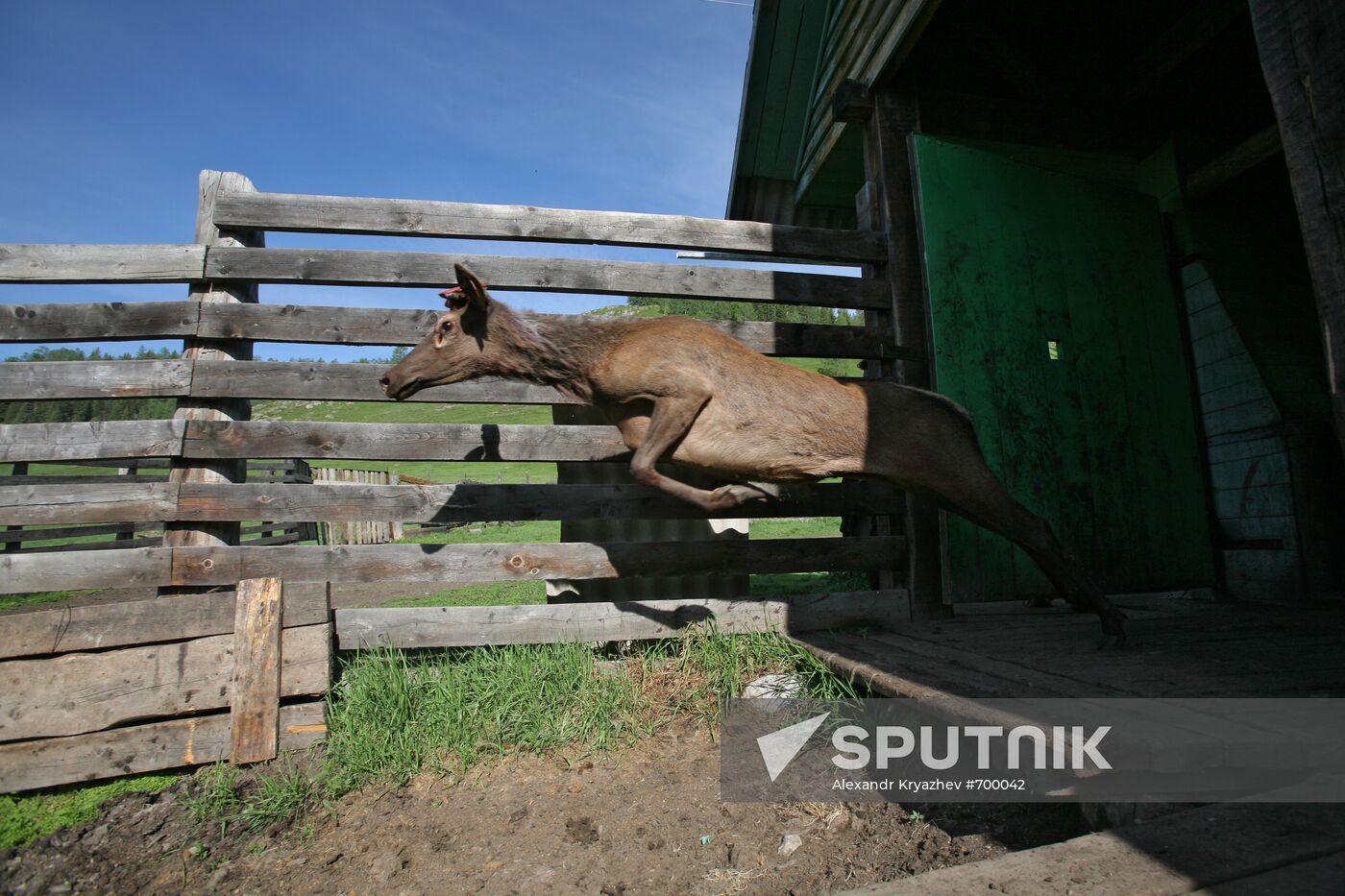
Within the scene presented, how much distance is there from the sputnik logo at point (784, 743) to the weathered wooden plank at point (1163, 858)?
5.93ft

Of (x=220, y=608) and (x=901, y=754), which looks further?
(x=220, y=608)

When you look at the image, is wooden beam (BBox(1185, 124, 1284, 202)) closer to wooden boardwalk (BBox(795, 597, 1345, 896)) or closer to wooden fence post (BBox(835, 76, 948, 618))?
wooden fence post (BBox(835, 76, 948, 618))

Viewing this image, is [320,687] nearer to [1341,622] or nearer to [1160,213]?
[1341,622]

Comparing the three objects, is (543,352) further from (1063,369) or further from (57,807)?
(1063,369)

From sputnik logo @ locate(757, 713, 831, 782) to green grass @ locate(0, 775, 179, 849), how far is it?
314cm

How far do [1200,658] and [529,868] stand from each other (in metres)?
3.43

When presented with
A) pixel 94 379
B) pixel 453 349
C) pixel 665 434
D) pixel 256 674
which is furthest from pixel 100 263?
pixel 665 434

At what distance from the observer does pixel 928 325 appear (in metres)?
5.43

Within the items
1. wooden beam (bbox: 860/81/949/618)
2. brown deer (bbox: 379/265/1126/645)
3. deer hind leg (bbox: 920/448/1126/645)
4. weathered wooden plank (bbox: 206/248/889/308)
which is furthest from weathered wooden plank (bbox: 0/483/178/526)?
wooden beam (bbox: 860/81/949/618)

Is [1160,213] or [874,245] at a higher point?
[1160,213]

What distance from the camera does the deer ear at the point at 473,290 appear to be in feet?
14.0

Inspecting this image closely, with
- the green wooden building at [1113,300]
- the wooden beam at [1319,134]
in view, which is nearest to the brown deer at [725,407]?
the green wooden building at [1113,300]

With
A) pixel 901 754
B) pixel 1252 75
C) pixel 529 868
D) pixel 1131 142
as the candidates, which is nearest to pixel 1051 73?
pixel 1131 142

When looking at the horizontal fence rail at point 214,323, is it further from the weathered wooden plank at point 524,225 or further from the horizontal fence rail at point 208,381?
the weathered wooden plank at point 524,225
